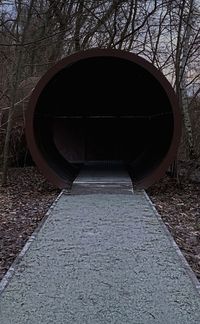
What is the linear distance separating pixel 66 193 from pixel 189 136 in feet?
12.6

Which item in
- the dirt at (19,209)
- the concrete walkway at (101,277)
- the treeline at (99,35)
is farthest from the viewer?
the treeline at (99,35)

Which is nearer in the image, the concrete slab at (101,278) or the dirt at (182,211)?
the concrete slab at (101,278)

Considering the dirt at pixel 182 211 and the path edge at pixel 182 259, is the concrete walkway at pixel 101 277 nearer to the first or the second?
the path edge at pixel 182 259

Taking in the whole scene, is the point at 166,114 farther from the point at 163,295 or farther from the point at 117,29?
the point at 163,295

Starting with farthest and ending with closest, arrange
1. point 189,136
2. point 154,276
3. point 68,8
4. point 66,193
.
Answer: point 68,8
point 189,136
point 66,193
point 154,276

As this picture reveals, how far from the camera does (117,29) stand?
13.4 meters

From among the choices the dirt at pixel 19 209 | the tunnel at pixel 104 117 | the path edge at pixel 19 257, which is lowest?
the dirt at pixel 19 209

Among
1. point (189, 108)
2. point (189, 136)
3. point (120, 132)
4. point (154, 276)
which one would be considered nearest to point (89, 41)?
point (120, 132)

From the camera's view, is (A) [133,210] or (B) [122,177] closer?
(A) [133,210]

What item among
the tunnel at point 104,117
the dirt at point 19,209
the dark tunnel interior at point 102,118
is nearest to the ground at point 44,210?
the dirt at point 19,209

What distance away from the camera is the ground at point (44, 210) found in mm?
5133

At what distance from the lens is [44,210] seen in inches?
283

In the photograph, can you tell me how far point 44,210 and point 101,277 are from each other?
331 cm

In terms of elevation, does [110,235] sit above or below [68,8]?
below
